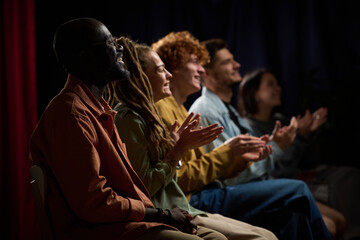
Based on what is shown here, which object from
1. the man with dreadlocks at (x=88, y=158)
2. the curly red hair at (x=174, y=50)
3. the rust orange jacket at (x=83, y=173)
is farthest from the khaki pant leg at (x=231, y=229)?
the curly red hair at (x=174, y=50)

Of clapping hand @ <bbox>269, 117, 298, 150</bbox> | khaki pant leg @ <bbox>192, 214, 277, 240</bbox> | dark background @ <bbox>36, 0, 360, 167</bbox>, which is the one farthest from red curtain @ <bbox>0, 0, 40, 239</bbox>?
clapping hand @ <bbox>269, 117, 298, 150</bbox>

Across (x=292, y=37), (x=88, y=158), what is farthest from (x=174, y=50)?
(x=292, y=37)

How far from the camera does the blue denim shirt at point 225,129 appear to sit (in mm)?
2406

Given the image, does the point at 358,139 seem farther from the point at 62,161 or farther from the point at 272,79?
the point at 62,161

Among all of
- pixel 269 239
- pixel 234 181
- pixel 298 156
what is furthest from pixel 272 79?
pixel 269 239

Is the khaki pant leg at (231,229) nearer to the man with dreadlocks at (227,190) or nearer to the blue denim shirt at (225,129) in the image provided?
the man with dreadlocks at (227,190)

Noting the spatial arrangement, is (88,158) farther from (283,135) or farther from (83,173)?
(283,135)

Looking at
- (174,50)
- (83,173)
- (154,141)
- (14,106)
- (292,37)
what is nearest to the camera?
(83,173)

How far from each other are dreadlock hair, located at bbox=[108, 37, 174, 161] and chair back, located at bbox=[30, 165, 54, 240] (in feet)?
1.73

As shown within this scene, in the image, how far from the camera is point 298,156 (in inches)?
121

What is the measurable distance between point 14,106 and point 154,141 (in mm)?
1063

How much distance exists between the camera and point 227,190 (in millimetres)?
2107

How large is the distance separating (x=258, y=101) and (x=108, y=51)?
6.80 ft

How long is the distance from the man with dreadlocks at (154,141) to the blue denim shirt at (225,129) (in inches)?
25.0
